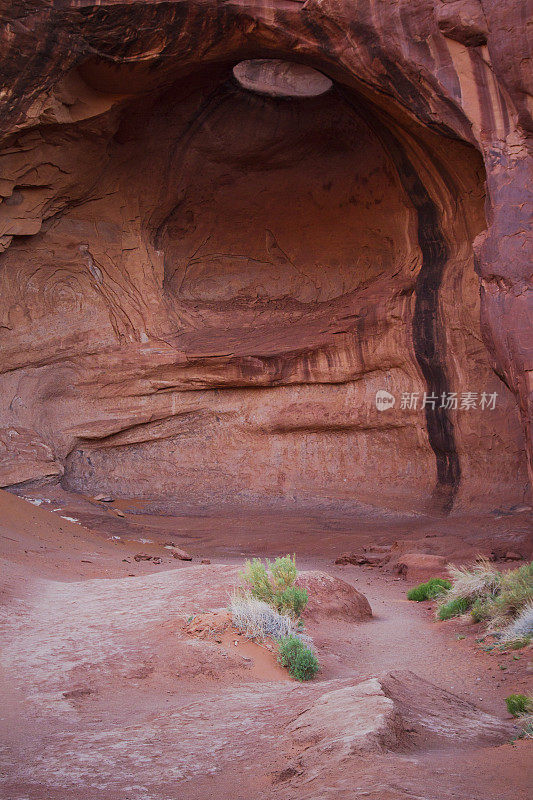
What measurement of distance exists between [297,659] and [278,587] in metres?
1.29

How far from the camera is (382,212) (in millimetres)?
15195

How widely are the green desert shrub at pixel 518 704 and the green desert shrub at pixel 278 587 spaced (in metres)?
2.07

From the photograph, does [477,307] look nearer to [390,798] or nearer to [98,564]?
[98,564]

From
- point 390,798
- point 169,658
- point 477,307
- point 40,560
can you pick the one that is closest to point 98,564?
point 40,560

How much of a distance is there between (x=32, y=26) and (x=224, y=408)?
27.4ft

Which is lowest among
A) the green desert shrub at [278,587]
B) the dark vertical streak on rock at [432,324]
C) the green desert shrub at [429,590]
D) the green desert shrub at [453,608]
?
the green desert shrub at [429,590]

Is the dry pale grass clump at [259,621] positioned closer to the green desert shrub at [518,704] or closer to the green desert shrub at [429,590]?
the green desert shrub at [518,704]

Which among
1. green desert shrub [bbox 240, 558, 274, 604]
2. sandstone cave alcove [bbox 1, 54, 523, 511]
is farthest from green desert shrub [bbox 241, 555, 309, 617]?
sandstone cave alcove [bbox 1, 54, 523, 511]

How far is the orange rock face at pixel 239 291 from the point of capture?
518 inches

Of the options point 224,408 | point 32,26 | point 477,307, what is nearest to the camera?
point 32,26

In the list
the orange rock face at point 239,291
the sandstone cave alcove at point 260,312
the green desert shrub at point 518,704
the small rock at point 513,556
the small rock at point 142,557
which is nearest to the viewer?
the green desert shrub at point 518,704

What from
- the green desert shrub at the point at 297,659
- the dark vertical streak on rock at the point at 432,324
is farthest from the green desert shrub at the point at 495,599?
the dark vertical streak on rock at the point at 432,324

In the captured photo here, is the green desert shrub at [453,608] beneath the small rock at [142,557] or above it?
above

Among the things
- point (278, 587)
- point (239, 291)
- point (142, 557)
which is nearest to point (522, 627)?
point (278, 587)
